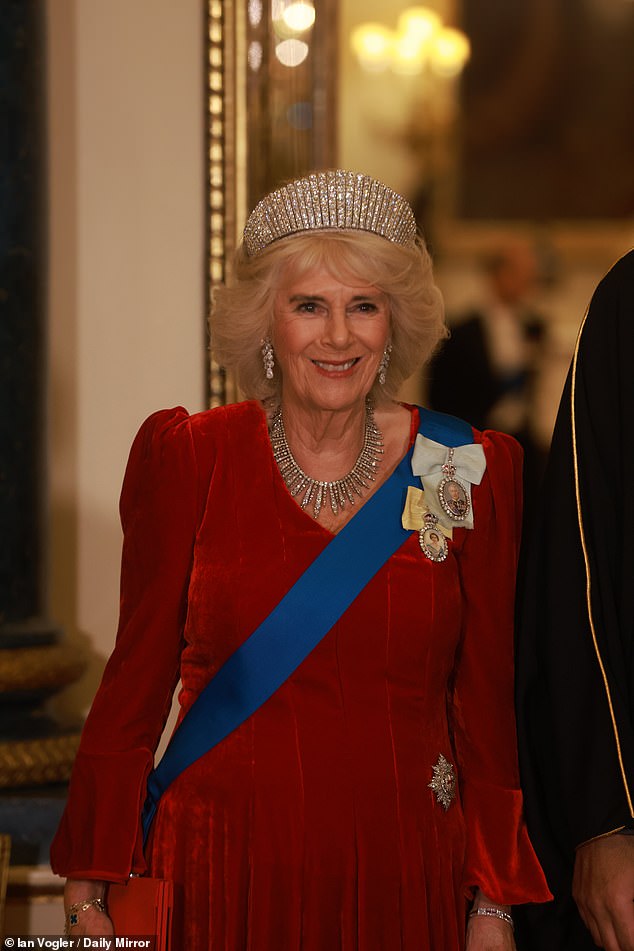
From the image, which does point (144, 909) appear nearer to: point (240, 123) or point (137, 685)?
point (137, 685)

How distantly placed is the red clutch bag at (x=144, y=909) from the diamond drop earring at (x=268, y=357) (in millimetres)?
903

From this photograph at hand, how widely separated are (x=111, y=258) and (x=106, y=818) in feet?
6.69

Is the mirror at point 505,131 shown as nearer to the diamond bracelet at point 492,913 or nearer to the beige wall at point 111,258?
the beige wall at point 111,258

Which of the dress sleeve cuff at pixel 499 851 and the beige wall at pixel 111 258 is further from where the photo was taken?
the beige wall at pixel 111 258

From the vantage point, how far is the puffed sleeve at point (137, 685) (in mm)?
1938

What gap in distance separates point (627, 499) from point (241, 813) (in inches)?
32.2

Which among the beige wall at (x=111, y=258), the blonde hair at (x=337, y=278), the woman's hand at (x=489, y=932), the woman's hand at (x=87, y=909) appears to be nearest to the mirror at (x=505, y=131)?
the beige wall at (x=111, y=258)

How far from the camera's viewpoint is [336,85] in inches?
146

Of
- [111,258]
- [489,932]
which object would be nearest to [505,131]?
[111,258]

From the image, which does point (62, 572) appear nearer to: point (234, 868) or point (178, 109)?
point (178, 109)

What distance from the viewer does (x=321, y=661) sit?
1947mm

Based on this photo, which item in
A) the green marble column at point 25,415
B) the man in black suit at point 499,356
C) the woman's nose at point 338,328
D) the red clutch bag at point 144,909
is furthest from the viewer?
the man in black suit at point 499,356

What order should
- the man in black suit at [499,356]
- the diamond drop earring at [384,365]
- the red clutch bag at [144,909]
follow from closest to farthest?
the red clutch bag at [144,909] < the diamond drop earring at [384,365] < the man in black suit at [499,356]

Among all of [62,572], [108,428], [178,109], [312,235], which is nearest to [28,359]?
[108,428]
